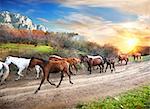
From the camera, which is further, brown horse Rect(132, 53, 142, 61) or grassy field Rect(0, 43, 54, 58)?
brown horse Rect(132, 53, 142, 61)

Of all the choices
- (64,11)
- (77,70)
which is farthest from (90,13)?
(77,70)

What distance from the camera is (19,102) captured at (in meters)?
4.14

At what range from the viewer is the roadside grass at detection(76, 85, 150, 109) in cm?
428

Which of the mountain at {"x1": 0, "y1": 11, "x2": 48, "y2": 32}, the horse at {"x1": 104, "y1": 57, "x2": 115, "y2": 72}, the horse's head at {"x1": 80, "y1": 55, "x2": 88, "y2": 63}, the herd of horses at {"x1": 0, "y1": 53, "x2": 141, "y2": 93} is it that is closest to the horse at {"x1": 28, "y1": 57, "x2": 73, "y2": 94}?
the herd of horses at {"x1": 0, "y1": 53, "x2": 141, "y2": 93}

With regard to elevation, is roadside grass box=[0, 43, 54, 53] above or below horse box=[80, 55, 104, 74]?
above

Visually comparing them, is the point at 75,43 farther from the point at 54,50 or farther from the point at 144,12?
the point at 144,12

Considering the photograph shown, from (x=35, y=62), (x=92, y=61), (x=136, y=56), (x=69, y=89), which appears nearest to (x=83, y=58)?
(x=92, y=61)

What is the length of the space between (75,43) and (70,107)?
0.65m

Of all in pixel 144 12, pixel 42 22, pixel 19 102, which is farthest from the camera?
pixel 144 12

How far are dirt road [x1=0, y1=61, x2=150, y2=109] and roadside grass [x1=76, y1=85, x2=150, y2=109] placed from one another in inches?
2.3

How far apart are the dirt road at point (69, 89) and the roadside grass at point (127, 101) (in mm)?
58

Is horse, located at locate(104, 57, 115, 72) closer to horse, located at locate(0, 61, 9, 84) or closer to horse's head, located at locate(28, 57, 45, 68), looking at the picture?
horse's head, located at locate(28, 57, 45, 68)

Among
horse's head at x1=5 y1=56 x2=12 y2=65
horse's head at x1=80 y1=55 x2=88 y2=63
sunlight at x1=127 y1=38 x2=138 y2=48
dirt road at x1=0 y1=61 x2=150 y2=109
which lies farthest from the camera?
sunlight at x1=127 y1=38 x2=138 y2=48

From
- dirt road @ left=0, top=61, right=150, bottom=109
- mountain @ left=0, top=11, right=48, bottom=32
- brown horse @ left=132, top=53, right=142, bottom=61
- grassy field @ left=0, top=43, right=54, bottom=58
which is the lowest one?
dirt road @ left=0, top=61, right=150, bottom=109
